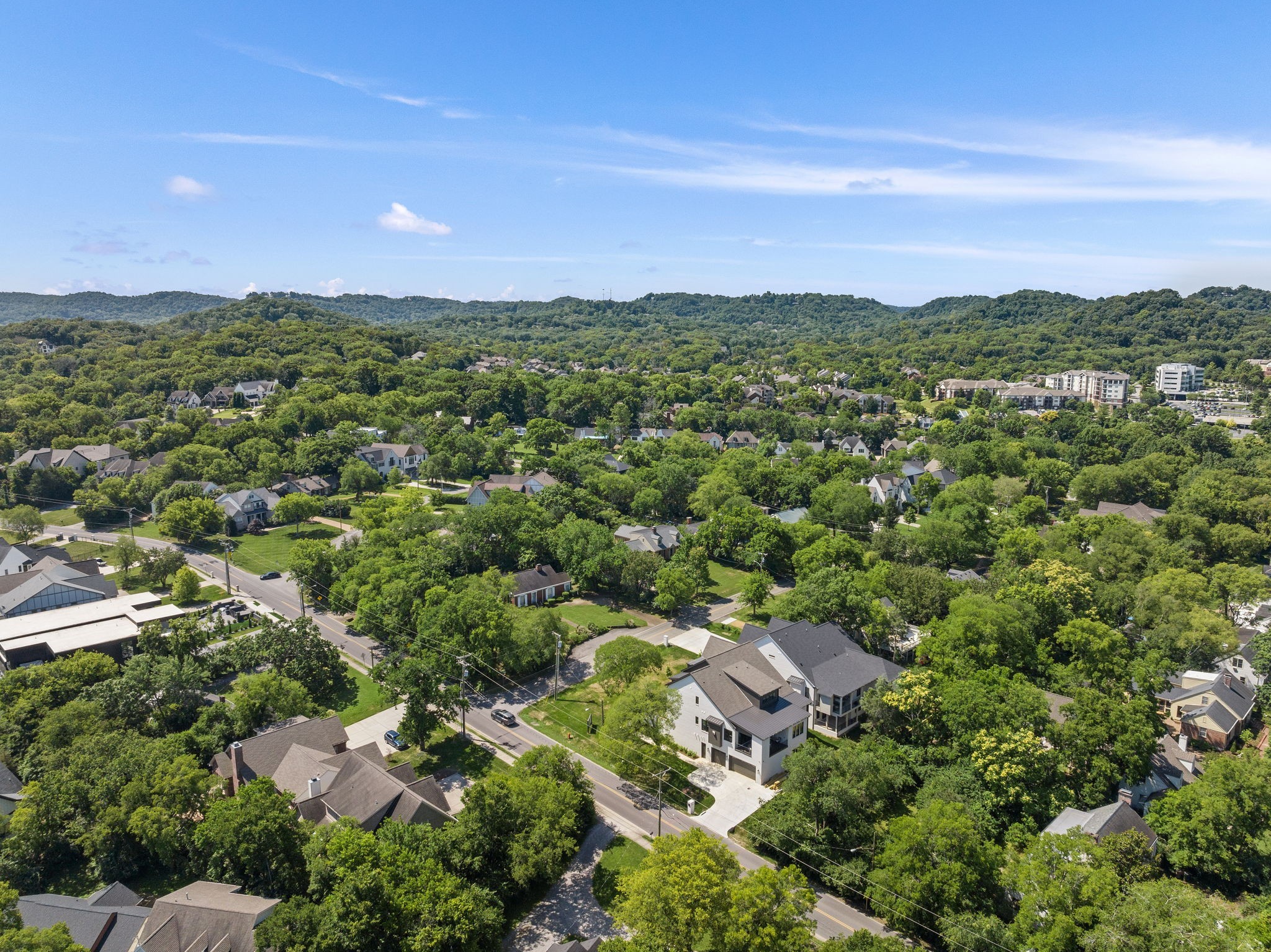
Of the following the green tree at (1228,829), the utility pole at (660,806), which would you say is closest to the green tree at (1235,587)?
the green tree at (1228,829)

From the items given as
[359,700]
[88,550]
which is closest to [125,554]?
[88,550]

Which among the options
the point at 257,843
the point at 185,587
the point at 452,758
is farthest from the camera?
the point at 185,587

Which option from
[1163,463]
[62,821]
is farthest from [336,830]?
[1163,463]

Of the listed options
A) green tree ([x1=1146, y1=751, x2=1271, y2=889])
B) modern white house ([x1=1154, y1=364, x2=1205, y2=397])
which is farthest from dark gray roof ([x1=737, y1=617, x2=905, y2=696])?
modern white house ([x1=1154, y1=364, x2=1205, y2=397])

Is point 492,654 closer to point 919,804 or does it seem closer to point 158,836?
point 158,836

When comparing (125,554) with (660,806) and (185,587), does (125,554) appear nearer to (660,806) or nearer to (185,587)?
(185,587)
